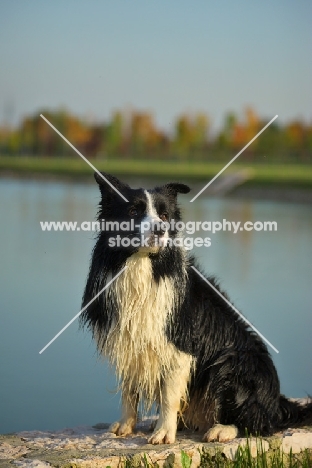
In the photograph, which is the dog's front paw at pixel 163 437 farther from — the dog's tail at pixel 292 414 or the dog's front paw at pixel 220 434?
the dog's tail at pixel 292 414

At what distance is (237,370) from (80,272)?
15.9 feet

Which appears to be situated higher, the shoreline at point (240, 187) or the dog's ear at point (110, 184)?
the shoreline at point (240, 187)

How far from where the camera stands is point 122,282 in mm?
4109

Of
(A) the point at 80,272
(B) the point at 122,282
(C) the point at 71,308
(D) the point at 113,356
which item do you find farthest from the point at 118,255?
(A) the point at 80,272

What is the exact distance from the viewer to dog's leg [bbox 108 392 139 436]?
14.4 ft

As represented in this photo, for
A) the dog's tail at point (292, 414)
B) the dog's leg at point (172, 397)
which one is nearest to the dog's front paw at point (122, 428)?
the dog's leg at point (172, 397)

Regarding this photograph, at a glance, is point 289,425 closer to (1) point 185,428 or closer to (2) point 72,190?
(1) point 185,428

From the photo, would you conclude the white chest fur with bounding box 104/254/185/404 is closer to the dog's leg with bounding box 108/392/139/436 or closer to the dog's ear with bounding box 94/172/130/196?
the dog's leg with bounding box 108/392/139/436

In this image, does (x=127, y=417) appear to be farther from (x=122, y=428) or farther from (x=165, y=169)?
(x=165, y=169)

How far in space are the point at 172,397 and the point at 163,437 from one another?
0.72ft

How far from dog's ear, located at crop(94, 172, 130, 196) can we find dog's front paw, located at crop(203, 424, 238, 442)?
1.40 m

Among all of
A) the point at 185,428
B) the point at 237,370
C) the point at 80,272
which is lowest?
the point at 185,428

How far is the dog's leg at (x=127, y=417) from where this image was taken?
4.40 meters

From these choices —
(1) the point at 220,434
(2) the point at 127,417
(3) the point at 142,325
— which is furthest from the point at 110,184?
(1) the point at 220,434
